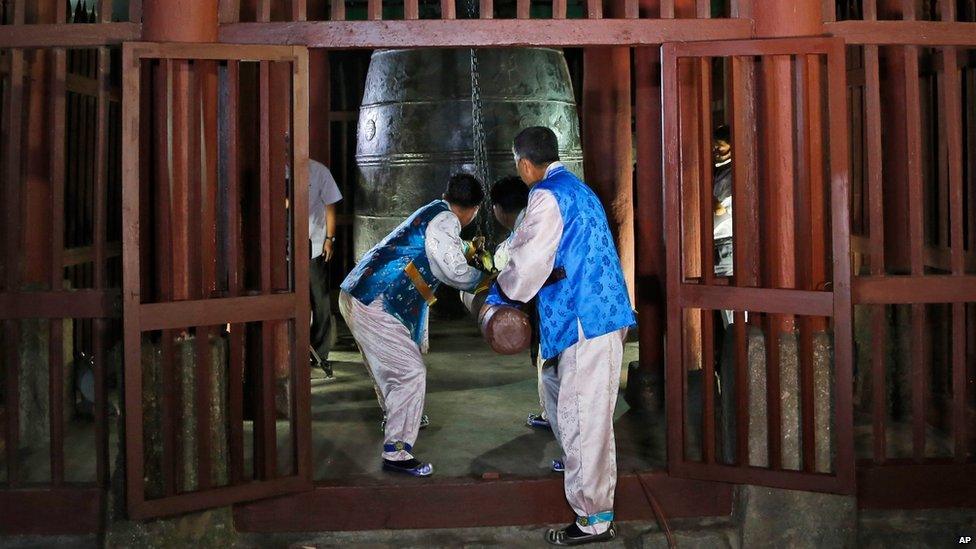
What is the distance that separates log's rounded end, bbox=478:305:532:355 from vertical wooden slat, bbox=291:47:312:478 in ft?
2.38

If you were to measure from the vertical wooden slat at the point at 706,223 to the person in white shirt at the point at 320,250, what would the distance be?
3270 mm

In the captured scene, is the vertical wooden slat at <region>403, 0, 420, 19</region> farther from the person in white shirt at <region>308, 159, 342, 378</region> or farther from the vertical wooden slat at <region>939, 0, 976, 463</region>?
the person in white shirt at <region>308, 159, 342, 378</region>

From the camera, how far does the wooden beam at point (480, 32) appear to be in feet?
12.1

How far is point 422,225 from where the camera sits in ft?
14.5

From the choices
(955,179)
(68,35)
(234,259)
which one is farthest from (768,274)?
(68,35)

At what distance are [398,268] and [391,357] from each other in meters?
0.43

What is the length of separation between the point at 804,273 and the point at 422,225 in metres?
1.76

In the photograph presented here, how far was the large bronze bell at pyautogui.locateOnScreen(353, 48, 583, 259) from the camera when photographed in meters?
8.02

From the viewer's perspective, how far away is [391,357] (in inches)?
176

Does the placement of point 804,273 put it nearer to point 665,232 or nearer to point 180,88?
point 665,232

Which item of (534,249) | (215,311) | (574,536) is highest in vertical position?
(534,249)

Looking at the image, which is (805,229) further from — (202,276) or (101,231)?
(101,231)

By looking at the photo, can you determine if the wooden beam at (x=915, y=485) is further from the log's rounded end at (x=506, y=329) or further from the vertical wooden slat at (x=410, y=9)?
the vertical wooden slat at (x=410, y=9)

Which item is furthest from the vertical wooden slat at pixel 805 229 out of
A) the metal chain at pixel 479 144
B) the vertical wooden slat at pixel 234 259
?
the metal chain at pixel 479 144
